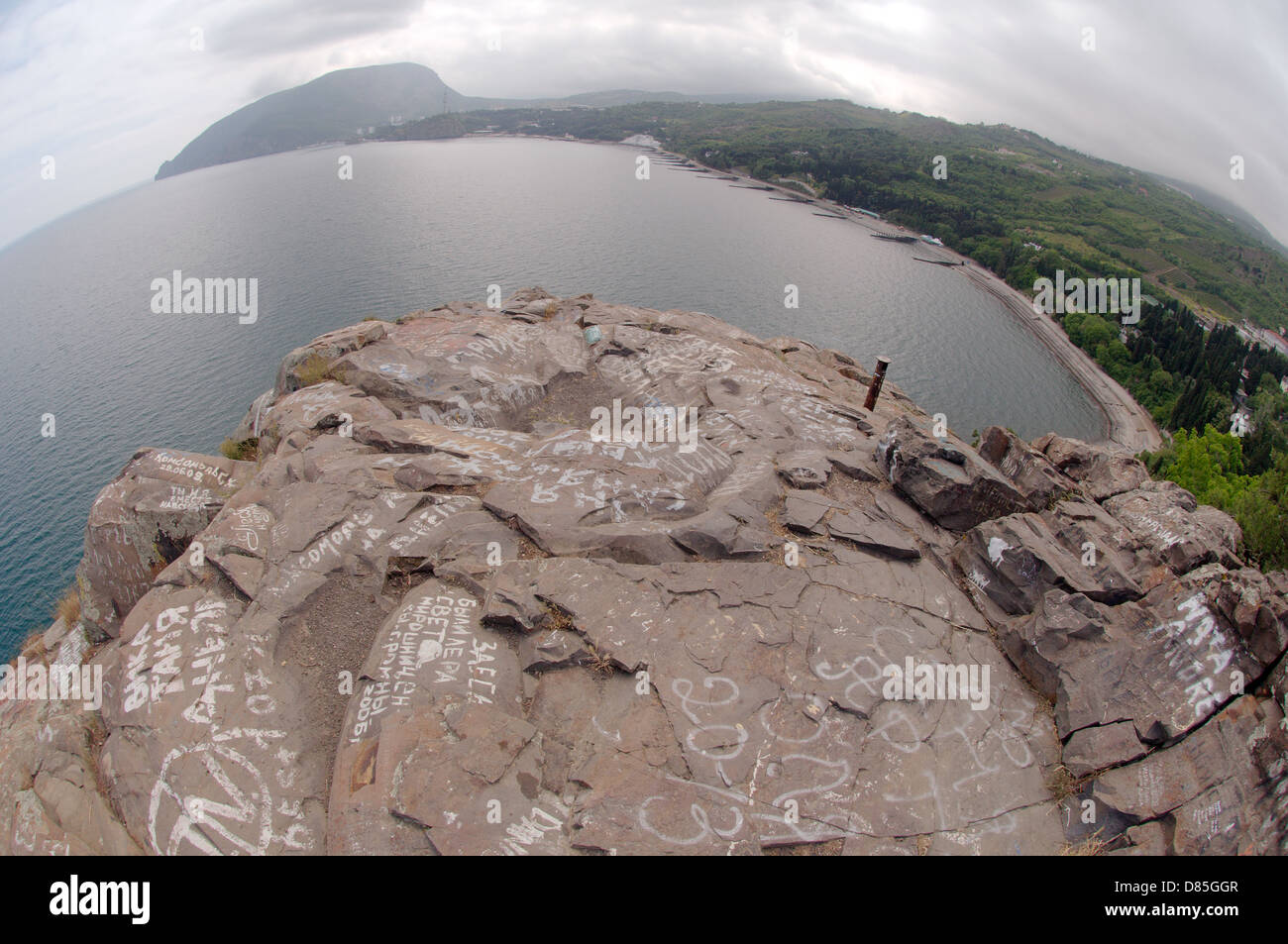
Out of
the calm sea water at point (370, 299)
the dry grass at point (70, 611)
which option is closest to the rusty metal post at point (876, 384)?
the dry grass at point (70, 611)

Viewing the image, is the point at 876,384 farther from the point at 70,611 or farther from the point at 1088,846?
the point at 70,611

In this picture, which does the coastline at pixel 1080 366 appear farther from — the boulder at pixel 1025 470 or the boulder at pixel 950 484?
the boulder at pixel 950 484

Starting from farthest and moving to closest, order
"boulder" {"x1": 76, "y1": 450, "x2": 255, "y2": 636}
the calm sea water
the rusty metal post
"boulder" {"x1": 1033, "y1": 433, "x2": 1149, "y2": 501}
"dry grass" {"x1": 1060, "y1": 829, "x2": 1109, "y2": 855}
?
the calm sea water → the rusty metal post → "boulder" {"x1": 1033, "y1": 433, "x2": 1149, "y2": 501} → "boulder" {"x1": 76, "y1": 450, "x2": 255, "y2": 636} → "dry grass" {"x1": 1060, "y1": 829, "x2": 1109, "y2": 855}

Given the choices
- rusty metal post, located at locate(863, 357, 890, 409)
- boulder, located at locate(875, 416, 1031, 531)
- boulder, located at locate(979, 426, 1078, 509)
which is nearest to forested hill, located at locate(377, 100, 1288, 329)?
rusty metal post, located at locate(863, 357, 890, 409)

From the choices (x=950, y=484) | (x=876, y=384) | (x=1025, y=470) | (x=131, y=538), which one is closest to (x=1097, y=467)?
(x=1025, y=470)

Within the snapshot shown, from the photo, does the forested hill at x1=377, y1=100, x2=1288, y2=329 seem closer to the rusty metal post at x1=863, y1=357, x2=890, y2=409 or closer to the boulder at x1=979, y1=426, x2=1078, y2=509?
the rusty metal post at x1=863, y1=357, x2=890, y2=409

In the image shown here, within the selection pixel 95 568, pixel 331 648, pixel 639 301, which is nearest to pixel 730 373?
pixel 331 648
